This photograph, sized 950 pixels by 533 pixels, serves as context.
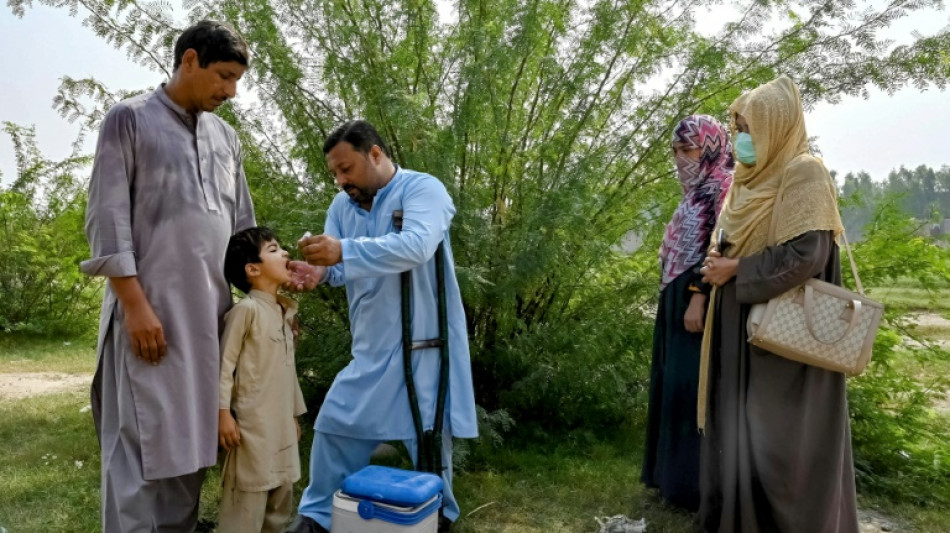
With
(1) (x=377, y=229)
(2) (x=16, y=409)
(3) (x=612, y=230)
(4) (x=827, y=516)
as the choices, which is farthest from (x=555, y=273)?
(2) (x=16, y=409)

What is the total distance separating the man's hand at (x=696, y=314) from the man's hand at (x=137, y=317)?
7.01 feet

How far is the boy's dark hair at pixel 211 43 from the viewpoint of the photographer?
8.07ft

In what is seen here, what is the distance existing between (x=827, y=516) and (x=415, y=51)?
3107 mm

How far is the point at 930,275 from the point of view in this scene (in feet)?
14.1

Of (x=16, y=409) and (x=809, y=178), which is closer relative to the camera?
(x=809, y=178)

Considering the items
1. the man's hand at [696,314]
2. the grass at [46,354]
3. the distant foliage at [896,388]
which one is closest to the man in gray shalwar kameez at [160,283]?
the man's hand at [696,314]

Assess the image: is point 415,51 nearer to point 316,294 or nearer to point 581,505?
point 316,294

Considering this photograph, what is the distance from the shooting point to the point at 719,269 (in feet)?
9.53

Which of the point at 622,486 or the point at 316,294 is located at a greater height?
the point at 316,294

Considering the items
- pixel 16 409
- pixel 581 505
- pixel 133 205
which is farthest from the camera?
pixel 16 409

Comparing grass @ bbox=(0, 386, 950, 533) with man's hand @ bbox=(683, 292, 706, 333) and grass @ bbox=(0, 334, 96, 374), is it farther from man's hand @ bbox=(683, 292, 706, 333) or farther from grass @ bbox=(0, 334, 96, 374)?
grass @ bbox=(0, 334, 96, 374)

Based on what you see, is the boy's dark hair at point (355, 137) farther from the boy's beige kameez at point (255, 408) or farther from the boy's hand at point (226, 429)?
the boy's hand at point (226, 429)

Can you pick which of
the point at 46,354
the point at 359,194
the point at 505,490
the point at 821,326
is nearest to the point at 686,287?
the point at 821,326

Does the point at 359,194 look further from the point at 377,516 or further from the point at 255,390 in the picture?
the point at 377,516
